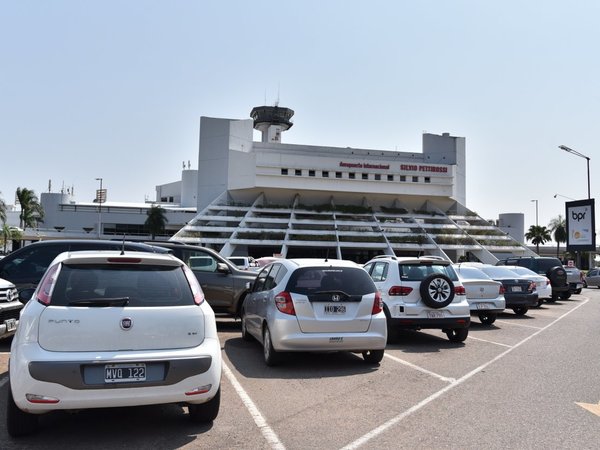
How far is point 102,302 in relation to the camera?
4629mm

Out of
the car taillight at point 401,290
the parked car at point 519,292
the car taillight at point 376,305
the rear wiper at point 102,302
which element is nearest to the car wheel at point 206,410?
the rear wiper at point 102,302

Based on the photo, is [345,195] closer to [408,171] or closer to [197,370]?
[408,171]

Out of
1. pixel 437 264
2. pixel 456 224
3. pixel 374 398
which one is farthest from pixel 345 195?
pixel 374 398

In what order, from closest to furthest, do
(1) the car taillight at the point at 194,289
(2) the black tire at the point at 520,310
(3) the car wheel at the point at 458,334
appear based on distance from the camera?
(1) the car taillight at the point at 194,289 → (3) the car wheel at the point at 458,334 → (2) the black tire at the point at 520,310

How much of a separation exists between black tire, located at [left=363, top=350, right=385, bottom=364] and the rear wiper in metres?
4.62

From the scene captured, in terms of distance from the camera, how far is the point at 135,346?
4.59 m

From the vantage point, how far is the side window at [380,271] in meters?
10.8

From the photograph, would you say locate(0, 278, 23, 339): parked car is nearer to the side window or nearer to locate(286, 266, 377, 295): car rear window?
locate(286, 266, 377, 295): car rear window

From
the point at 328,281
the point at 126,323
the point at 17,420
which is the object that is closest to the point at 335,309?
the point at 328,281

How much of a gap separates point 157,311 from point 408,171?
60.6 meters

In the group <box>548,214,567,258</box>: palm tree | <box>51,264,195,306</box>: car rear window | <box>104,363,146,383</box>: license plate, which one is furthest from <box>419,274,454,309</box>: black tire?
<box>548,214,567,258</box>: palm tree

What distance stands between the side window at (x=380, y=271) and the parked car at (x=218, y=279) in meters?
2.86

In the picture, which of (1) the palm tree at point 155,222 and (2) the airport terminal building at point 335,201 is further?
(1) the palm tree at point 155,222

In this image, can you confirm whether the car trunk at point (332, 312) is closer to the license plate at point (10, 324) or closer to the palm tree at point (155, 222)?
the license plate at point (10, 324)
